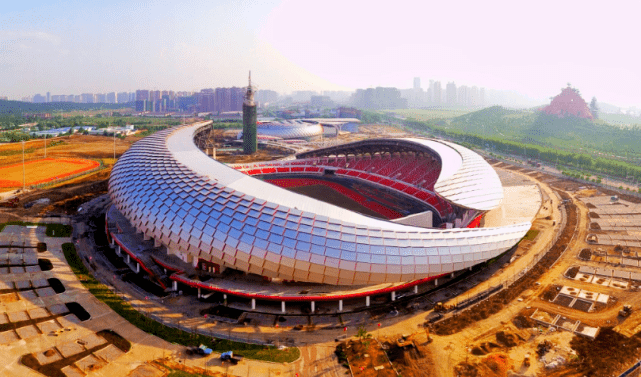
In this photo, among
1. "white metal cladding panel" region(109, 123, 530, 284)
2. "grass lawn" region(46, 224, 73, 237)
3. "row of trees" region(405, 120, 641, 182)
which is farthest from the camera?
"row of trees" region(405, 120, 641, 182)

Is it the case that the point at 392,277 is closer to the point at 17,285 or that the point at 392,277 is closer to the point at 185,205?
the point at 185,205

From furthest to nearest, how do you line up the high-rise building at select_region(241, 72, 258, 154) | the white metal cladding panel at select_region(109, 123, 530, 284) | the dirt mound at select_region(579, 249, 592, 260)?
the high-rise building at select_region(241, 72, 258, 154), the dirt mound at select_region(579, 249, 592, 260), the white metal cladding panel at select_region(109, 123, 530, 284)

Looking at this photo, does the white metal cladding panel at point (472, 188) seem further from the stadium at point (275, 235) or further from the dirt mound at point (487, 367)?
the dirt mound at point (487, 367)

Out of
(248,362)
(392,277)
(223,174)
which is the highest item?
(223,174)

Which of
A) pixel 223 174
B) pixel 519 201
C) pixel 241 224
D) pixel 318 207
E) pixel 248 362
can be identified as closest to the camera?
pixel 248 362

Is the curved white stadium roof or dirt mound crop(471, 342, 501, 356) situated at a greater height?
the curved white stadium roof

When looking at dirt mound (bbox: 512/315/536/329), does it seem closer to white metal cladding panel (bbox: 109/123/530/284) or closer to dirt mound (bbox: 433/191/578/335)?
dirt mound (bbox: 433/191/578/335)

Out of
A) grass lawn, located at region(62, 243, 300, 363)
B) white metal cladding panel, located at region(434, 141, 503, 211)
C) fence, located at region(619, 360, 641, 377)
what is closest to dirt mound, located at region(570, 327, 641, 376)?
fence, located at region(619, 360, 641, 377)

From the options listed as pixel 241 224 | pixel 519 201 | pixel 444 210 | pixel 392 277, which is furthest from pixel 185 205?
pixel 519 201
